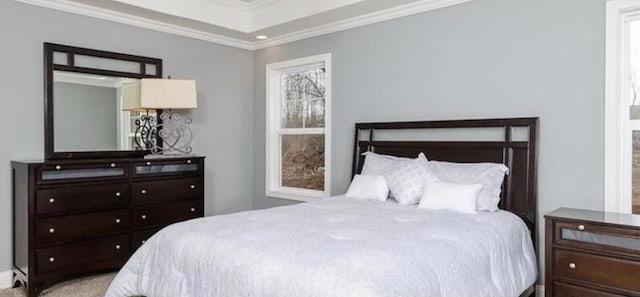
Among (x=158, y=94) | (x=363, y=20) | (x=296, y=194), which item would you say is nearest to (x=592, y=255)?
(x=363, y=20)

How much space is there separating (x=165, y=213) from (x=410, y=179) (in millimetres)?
2145

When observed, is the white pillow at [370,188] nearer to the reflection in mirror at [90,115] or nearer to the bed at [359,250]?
the bed at [359,250]

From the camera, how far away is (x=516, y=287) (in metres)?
2.38

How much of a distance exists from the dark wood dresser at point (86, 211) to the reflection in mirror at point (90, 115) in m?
0.44

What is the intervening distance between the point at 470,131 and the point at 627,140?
98 centimetres

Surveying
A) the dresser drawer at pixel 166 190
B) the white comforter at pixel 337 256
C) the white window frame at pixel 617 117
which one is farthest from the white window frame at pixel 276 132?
the white window frame at pixel 617 117

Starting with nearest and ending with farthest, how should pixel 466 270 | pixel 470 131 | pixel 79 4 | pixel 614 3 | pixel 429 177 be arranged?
pixel 466 270 → pixel 614 3 → pixel 429 177 → pixel 470 131 → pixel 79 4

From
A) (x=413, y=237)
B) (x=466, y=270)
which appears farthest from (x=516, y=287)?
(x=413, y=237)

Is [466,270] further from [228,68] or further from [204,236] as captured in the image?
[228,68]

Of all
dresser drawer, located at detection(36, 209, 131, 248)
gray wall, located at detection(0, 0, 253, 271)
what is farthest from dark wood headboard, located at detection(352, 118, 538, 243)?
dresser drawer, located at detection(36, 209, 131, 248)

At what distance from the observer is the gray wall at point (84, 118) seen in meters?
3.54

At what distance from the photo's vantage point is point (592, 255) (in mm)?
2365

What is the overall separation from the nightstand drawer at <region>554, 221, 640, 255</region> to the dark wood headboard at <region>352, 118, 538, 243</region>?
0.48 metres

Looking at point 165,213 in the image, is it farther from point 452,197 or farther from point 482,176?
point 482,176
